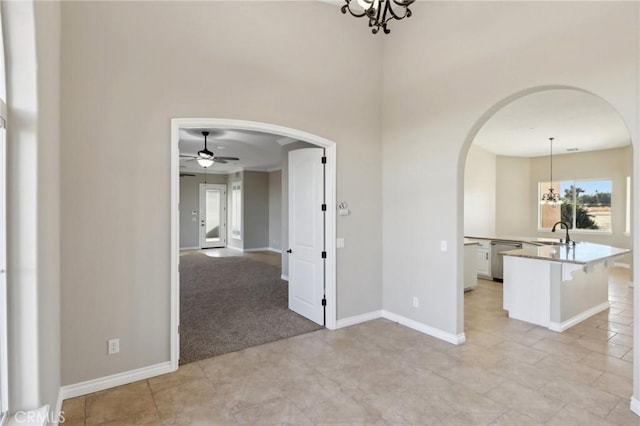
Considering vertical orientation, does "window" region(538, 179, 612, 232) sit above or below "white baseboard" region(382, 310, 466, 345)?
above

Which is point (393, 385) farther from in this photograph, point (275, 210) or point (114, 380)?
point (275, 210)

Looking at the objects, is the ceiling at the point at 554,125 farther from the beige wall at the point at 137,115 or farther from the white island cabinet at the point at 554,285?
A: the beige wall at the point at 137,115

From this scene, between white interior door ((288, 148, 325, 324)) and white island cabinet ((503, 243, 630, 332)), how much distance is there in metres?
2.72

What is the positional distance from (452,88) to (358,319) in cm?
312

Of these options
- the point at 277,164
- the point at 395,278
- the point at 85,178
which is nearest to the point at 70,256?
the point at 85,178

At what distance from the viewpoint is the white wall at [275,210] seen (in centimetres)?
1177

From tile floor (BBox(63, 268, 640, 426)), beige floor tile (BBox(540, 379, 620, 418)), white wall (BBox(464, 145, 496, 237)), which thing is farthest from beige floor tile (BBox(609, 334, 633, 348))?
white wall (BBox(464, 145, 496, 237))

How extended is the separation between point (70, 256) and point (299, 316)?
292 centimetres

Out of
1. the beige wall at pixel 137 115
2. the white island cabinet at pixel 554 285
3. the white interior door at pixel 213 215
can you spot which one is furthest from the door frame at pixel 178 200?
the white interior door at pixel 213 215

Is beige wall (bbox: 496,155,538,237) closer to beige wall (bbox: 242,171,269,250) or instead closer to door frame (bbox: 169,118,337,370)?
door frame (bbox: 169,118,337,370)

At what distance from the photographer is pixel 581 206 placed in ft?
32.0

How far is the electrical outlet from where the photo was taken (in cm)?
298

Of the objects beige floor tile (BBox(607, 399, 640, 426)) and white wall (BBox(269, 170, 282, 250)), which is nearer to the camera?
beige floor tile (BBox(607, 399, 640, 426))

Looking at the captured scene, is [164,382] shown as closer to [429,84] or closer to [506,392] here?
[506,392]
